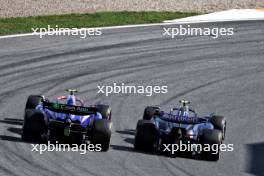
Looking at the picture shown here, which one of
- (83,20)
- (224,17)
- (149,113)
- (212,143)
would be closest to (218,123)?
(212,143)

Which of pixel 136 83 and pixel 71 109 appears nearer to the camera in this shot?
pixel 71 109

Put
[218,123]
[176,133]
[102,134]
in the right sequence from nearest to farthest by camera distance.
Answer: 1. [102,134]
2. [176,133]
3. [218,123]

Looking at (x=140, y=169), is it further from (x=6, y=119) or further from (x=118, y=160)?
(x=6, y=119)

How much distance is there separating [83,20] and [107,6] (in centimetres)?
314

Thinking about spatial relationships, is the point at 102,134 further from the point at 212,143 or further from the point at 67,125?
the point at 212,143

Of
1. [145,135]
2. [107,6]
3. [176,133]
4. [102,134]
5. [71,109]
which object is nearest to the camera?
[102,134]

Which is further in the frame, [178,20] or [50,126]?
[178,20]

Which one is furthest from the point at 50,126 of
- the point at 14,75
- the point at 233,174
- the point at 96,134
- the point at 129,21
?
the point at 129,21

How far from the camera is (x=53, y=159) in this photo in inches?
806

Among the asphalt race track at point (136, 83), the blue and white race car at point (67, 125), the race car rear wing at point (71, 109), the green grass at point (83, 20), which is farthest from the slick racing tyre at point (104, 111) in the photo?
the green grass at point (83, 20)

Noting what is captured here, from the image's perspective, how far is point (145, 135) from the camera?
21.5m

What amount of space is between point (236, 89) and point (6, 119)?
7963 mm

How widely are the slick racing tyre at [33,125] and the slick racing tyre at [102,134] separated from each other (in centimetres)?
119

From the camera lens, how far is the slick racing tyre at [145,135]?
21.4 meters
